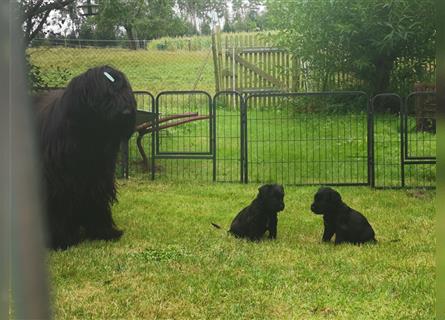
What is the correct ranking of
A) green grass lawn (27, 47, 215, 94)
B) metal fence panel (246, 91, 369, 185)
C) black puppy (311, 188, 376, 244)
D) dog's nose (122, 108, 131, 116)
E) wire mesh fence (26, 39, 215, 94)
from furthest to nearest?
metal fence panel (246, 91, 369, 185) < green grass lawn (27, 47, 215, 94) < wire mesh fence (26, 39, 215, 94) < black puppy (311, 188, 376, 244) < dog's nose (122, 108, 131, 116)

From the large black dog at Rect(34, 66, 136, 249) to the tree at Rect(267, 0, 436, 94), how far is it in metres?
6.79

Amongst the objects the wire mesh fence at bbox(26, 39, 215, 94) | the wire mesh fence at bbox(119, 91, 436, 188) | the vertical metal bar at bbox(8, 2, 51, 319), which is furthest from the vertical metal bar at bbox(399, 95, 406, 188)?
the vertical metal bar at bbox(8, 2, 51, 319)

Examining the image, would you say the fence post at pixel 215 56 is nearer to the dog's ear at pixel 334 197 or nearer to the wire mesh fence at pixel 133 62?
the wire mesh fence at pixel 133 62

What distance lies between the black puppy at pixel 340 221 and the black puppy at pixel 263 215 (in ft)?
0.98

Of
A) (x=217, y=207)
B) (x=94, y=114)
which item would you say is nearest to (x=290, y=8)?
(x=217, y=207)

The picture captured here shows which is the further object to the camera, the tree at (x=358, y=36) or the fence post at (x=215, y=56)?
the fence post at (x=215, y=56)

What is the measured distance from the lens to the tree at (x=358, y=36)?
983cm

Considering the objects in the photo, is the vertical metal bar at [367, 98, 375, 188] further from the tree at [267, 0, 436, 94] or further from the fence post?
the fence post

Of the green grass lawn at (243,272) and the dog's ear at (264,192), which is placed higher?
the dog's ear at (264,192)

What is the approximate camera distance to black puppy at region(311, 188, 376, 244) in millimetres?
4176

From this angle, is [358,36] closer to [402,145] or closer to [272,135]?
[272,135]

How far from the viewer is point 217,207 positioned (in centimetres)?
583

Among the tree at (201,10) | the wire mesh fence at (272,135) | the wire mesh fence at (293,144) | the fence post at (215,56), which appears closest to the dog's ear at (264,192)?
the wire mesh fence at (272,135)

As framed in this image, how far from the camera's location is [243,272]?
344cm
